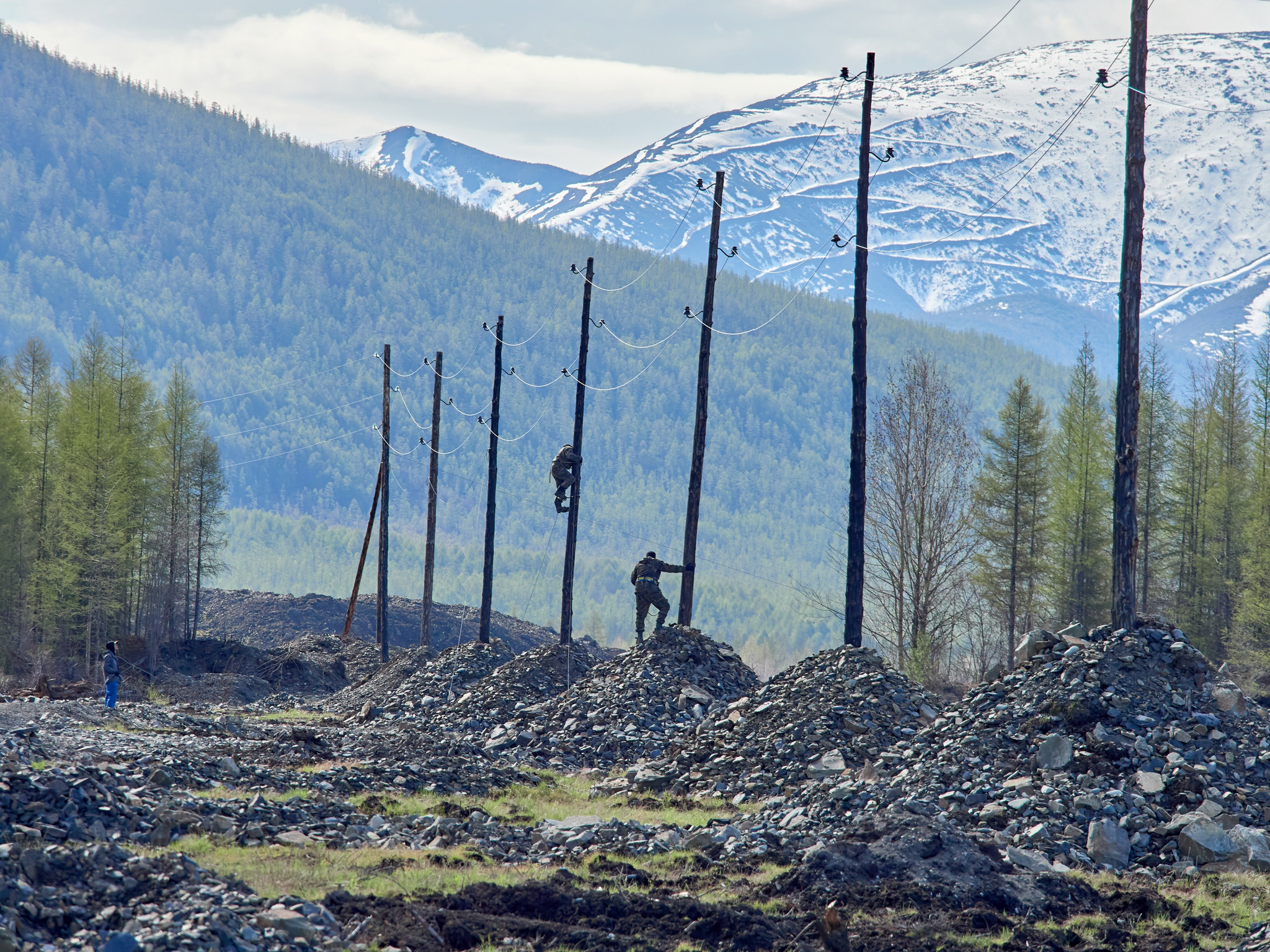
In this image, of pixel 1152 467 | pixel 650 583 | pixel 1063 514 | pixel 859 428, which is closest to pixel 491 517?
pixel 650 583

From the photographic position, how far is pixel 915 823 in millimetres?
12445

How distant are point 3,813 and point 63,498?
105 ft

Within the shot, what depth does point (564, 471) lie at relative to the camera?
100ft

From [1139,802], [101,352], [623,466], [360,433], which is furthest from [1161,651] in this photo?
[360,433]

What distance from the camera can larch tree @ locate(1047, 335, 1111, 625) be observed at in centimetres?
4406

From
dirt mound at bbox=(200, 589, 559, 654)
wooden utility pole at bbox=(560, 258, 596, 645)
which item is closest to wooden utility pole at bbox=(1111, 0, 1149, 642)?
wooden utility pole at bbox=(560, 258, 596, 645)

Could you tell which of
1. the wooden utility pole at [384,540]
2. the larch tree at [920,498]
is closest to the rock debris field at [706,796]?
the larch tree at [920,498]

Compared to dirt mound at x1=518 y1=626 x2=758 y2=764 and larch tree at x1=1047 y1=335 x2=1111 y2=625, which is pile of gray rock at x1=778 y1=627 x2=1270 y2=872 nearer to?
dirt mound at x1=518 y1=626 x2=758 y2=764

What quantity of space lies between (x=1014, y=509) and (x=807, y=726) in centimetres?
2830

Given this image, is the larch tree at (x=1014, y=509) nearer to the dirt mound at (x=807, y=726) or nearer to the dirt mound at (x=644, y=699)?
the dirt mound at (x=644, y=699)

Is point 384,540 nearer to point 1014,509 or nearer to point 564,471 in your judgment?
point 564,471

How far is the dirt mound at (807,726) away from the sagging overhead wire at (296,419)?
156 m

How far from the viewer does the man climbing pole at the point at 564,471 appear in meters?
30.1

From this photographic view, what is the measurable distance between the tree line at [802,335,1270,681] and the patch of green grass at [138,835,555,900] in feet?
91.7
